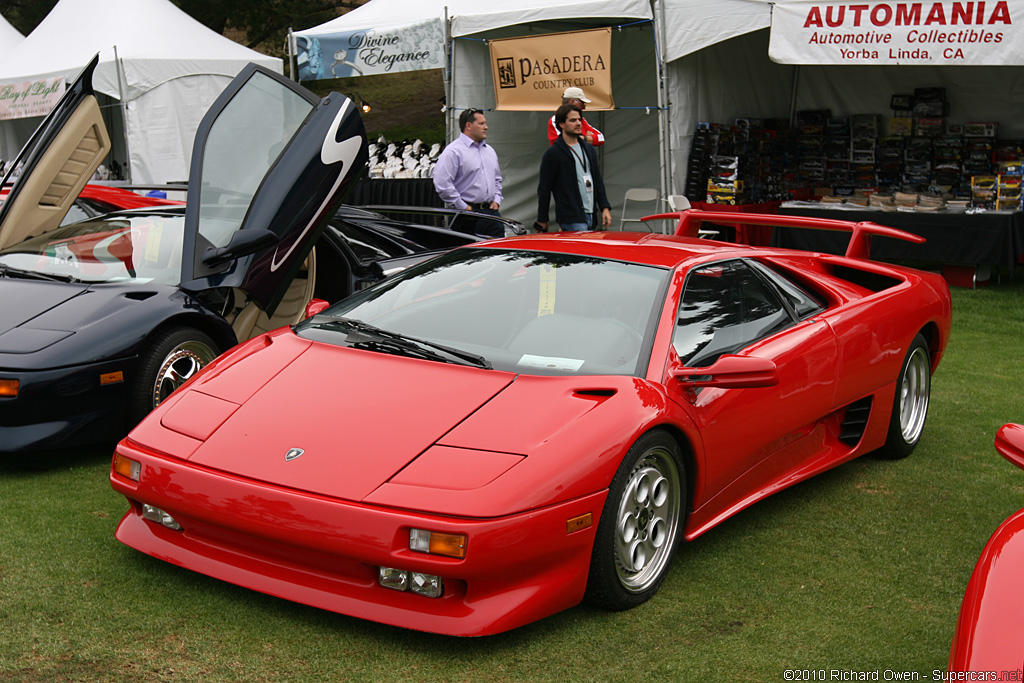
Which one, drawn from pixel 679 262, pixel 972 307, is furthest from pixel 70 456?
pixel 972 307

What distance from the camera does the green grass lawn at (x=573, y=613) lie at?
2.62 metres

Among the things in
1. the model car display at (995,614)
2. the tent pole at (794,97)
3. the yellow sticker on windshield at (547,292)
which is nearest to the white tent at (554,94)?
the tent pole at (794,97)

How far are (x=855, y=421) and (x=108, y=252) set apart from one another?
12.2 feet

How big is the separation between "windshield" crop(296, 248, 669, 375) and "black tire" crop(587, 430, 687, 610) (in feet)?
1.06

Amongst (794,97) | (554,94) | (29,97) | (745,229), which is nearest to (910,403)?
(745,229)

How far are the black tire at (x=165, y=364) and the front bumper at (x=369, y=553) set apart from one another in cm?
148

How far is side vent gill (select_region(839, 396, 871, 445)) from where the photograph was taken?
4.22 m

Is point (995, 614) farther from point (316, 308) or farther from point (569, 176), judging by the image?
point (569, 176)

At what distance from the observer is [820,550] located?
11.8ft

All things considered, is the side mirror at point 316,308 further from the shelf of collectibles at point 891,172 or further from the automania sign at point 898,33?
the shelf of collectibles at point 891,172

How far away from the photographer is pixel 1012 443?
2172mm

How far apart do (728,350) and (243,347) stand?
1.78 m

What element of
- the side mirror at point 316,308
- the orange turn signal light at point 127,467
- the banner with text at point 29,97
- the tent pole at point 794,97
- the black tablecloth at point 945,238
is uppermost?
the banner with text at point 29,97

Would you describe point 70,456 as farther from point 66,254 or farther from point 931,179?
point 931,179
